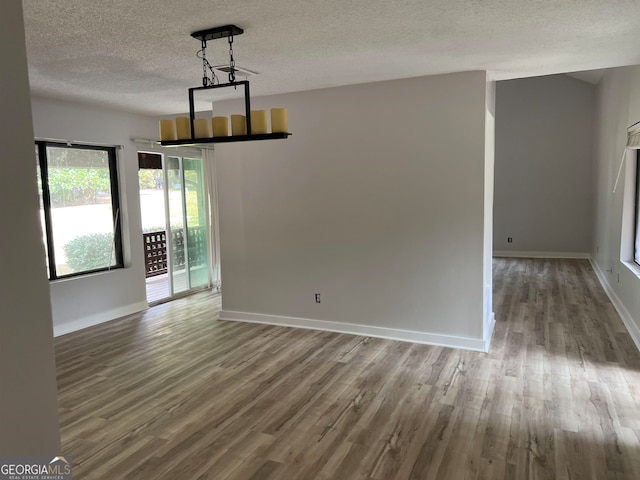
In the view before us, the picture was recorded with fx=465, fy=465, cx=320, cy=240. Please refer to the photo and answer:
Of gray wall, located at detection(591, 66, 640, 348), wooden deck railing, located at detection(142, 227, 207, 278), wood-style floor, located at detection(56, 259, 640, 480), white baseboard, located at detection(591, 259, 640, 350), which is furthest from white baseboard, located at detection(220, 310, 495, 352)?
wooden deck railing, located at detection(142, 227, 207, 278)

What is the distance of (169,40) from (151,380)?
250 cm

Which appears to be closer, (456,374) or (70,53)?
(70,53)

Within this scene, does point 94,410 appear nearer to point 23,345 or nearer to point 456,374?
point 23,345

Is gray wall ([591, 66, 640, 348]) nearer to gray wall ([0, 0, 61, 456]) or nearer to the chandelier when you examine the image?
the chandelier

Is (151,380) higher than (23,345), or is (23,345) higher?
(23,345)

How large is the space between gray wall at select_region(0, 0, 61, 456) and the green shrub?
436 cm

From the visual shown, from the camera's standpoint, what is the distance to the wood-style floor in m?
2.52

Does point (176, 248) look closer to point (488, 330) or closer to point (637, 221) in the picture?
point (488, 330)

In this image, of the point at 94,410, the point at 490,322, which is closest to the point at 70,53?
the point at 94,410

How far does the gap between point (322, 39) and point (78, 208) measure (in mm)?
3647

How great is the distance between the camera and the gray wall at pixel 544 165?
868 centimetres

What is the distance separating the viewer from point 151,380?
3664mm

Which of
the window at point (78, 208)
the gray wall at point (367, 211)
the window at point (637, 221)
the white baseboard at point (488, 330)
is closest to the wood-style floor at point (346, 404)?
the white baseboard at point (488, 330)

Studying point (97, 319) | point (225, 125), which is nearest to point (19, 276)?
point (225, 125)
